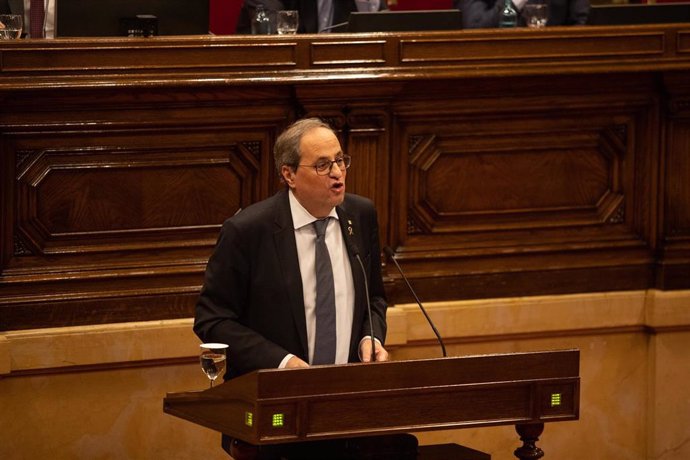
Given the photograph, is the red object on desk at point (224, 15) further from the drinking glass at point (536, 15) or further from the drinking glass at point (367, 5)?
the drinking glass at point (536, 15)

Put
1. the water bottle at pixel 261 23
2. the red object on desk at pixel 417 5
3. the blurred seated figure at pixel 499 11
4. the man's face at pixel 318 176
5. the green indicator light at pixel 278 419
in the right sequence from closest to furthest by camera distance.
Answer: the green indicator light at pixel 278 419 → the man's face at pixel 318 176 → the water bottle at pixel 261 23 → the blurred seated figure at pixel 499 11 → the red object on desk at pixel 417 5

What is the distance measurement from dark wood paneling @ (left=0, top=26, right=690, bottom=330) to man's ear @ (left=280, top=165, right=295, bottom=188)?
Answer: 3.68 ft

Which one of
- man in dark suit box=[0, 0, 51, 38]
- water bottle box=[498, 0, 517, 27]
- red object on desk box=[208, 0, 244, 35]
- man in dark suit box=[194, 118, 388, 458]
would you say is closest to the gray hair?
man in dark suit box=[194, 118, 388, 458]

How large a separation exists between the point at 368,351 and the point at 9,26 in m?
1.98

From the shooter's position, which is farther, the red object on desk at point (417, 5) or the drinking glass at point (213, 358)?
the red object on desk at point (417, 5)

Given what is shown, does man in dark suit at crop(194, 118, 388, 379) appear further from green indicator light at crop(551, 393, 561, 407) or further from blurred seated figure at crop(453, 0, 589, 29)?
blurred seated figure at crop(453, 0, 589, 29)

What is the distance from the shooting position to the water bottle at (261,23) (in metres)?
5.63

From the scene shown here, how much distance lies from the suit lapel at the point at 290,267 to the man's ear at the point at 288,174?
0.08m

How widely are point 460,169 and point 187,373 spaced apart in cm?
131

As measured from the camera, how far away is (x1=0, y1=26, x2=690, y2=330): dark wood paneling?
502 cm

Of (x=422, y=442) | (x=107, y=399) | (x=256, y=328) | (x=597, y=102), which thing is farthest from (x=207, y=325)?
(x=597, y=102)

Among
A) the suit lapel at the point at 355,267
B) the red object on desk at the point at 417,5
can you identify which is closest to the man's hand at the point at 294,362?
the suit lapel at the point at 355,267

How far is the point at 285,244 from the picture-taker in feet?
13.2

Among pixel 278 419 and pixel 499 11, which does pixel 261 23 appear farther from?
pixel 278 419
